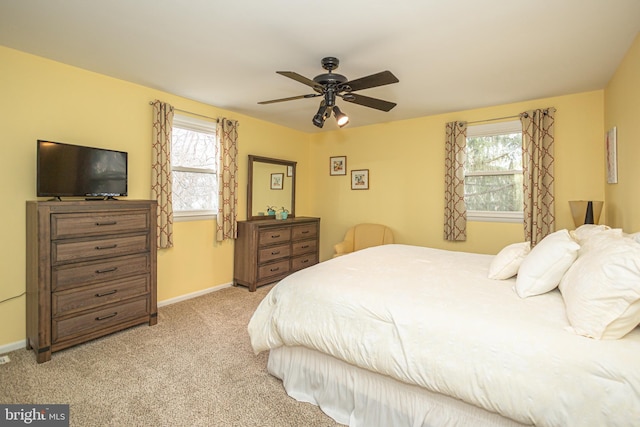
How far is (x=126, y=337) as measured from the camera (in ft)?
9.24

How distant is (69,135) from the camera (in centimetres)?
289

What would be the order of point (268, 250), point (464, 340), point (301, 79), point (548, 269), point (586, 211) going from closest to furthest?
point (464, 340), point (548, 269), point (301, 79), point (586, 211), point (268, 250)

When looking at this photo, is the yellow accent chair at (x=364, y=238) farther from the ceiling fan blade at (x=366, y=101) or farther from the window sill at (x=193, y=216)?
the ceiling fan blade at (x=366, y=101)

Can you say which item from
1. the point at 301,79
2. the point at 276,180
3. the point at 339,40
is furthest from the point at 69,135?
the point at 276,180

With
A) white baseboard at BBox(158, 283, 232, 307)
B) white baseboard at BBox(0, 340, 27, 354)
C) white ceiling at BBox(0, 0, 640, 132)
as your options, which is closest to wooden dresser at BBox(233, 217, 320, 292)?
white baseboard at BBox(158, 283, 232, 307)

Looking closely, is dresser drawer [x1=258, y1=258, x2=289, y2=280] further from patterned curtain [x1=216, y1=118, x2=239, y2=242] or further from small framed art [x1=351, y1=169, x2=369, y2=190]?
small framed art [x1=351, y1=169, x2=369, y2=190]

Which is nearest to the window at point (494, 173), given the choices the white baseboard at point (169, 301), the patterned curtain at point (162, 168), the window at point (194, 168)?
the window at point (194, 168)

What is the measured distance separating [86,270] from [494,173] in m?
4.59

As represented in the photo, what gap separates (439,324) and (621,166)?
2589mm

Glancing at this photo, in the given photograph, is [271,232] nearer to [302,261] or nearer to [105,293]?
[302,261]

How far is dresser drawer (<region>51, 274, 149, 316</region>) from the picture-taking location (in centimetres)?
247

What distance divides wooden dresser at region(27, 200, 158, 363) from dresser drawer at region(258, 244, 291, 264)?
4.91ft

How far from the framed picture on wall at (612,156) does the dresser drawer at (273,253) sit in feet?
12.7

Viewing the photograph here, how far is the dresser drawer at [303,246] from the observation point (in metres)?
4.84
